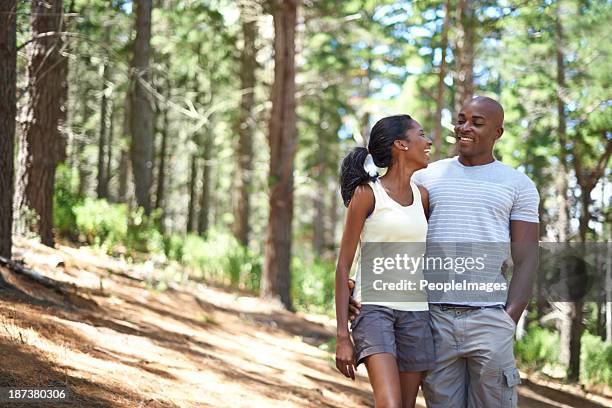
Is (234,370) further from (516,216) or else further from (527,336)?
(527,336)

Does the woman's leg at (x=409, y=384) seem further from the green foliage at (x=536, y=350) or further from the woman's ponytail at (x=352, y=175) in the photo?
the green foliage at (x=536, y=350)

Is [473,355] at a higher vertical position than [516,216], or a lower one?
lower

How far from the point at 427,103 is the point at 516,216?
1462 centimetres

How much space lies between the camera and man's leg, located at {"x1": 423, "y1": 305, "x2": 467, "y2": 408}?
11.1 ft

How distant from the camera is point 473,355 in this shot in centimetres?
336

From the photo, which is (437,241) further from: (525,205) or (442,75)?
(442,75)

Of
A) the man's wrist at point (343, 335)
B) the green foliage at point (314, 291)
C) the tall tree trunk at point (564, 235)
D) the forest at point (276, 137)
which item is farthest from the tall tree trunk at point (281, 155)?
the man's wrist at point (343, 335)

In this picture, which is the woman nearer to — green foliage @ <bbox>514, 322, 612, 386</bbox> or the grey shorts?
the grey shorts

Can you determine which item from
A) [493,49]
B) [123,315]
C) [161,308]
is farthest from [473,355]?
[493,49]

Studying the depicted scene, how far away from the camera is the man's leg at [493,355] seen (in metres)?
3.31

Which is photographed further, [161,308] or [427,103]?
[427,103]

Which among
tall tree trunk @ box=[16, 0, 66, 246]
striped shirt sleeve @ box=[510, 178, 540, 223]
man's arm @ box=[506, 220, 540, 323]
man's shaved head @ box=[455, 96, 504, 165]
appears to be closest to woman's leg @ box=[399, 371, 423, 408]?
man's arm @ box=[506, 220, 540, 323]

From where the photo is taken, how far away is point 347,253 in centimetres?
334

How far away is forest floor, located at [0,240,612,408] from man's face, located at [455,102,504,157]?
2.80 m
